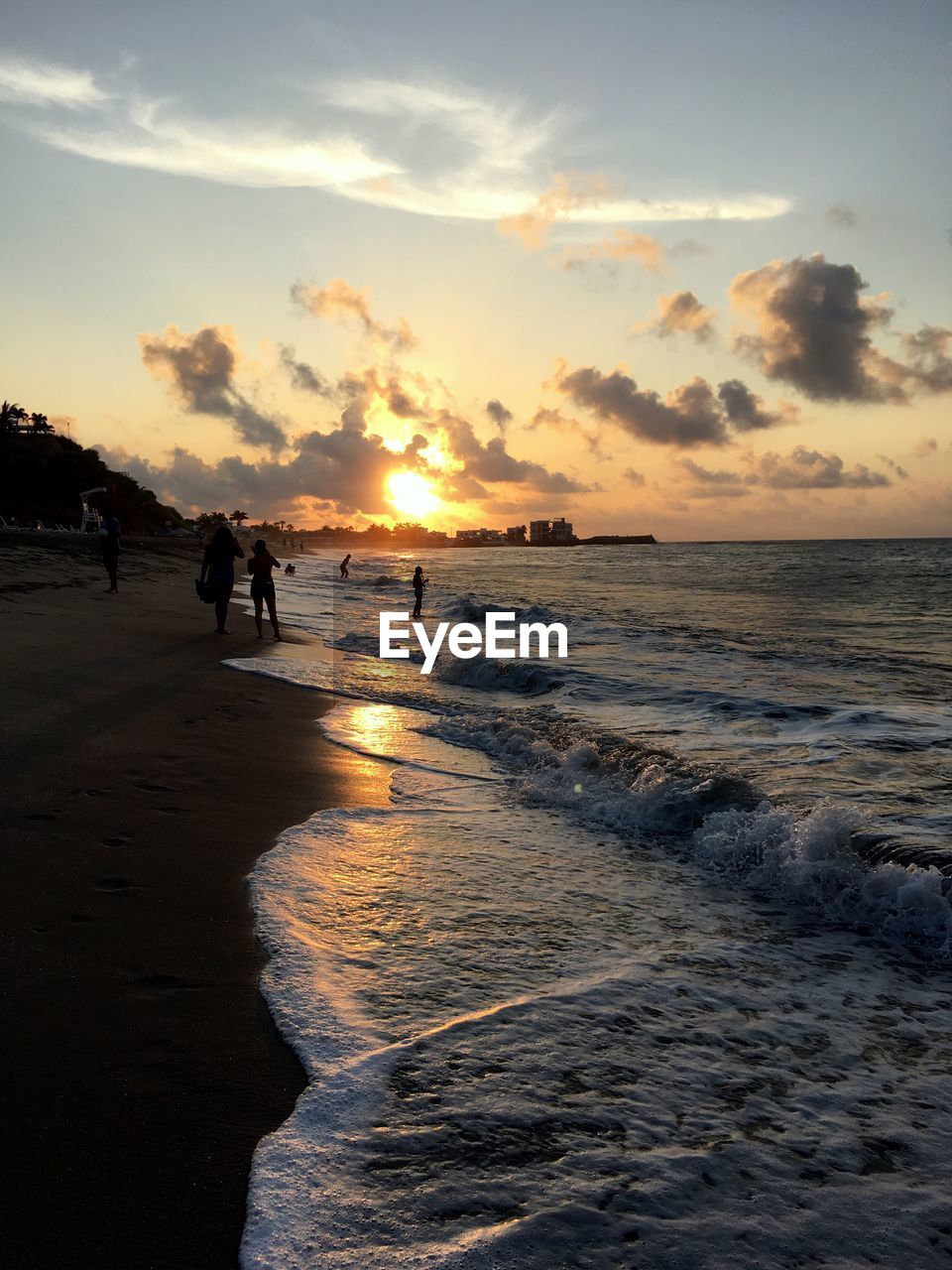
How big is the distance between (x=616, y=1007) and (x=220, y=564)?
1394 centimetres

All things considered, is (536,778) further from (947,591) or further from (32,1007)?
(947,591)

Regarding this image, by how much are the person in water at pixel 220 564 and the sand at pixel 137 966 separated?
6.87m

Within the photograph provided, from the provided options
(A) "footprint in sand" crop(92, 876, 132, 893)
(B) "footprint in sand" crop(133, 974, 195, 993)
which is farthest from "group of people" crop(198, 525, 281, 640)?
(B) "footprint in sand" crop(133, 974, 195, 993)

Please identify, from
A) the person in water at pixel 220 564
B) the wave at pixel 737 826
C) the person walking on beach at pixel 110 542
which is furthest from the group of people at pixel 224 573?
the wave at pixel 737 826

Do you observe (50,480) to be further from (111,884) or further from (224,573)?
(111,884)

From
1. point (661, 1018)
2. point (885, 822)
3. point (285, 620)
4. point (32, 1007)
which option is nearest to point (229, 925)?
point (32, 1007)

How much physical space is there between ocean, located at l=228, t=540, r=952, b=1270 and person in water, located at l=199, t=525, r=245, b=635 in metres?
7.65

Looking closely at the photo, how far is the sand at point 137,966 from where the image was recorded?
2.17 metres

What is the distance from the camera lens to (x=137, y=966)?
3.38m

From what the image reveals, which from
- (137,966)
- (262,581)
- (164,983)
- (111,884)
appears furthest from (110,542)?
(164,983)

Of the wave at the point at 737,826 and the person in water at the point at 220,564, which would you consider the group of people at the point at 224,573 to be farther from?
the wave at the point at 737,826

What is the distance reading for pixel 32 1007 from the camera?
9.76 feet

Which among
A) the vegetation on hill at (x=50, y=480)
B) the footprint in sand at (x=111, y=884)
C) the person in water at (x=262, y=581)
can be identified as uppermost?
the vegetation on hill at (x=50, y=480)

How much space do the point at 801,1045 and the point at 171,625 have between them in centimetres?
1580
